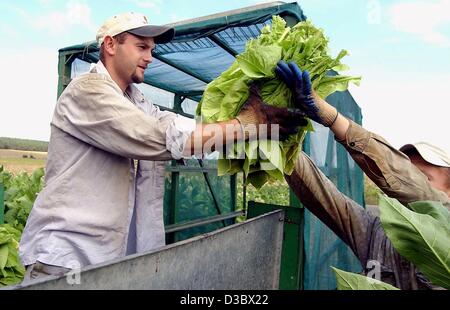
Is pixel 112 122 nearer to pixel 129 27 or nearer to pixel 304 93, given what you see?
pixel 129 27

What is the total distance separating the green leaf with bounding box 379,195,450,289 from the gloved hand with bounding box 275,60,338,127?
2.57ft

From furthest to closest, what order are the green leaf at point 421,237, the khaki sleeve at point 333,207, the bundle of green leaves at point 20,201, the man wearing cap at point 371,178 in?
the bundle of green leaves at point 20,201, the khaki sleeve at point 333,207, the man wearing cap at point 371,178, the green leaf at point 421,237

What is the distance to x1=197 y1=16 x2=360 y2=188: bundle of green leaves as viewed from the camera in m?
1.83

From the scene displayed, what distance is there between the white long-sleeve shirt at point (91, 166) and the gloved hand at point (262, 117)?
0.28m

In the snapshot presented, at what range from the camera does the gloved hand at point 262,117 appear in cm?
186

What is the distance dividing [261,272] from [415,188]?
42.5 inches

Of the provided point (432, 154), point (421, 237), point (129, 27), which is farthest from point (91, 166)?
point (432, 154)

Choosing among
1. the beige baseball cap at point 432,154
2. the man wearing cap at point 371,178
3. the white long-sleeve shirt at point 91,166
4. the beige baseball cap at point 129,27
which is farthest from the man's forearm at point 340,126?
the beige baseball cap at point 129,27

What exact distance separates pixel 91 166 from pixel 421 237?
1.44 metres

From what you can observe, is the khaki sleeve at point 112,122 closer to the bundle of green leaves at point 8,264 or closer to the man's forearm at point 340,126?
the man's forearm at point 340,126

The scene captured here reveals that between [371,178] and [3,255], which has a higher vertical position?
[371,178]

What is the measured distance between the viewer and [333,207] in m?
2.55

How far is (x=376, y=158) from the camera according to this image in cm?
215
